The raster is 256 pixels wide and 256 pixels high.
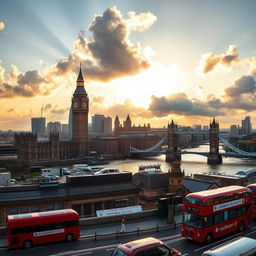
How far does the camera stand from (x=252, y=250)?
31.6 feet

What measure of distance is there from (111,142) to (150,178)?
10240cm

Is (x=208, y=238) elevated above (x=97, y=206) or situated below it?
above

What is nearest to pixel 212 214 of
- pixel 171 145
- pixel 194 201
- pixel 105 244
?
pixel 194 201

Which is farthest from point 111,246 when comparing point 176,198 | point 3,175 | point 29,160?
point 29,160

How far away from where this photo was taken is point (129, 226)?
16.0 m

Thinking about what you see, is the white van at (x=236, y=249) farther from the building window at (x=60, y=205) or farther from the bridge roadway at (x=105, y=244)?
the building window at (x=60, y=205)

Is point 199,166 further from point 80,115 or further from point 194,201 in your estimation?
point 194,201

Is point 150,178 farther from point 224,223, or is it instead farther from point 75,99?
point 75,99

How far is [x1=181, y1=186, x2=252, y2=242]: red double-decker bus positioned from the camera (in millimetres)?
13109

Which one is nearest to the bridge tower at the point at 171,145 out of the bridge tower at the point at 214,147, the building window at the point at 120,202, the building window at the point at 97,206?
the bridge tower at the point at 214,147

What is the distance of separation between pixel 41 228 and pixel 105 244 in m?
2.94

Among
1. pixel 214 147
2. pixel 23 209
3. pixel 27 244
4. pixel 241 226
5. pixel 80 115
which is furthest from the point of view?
pixel 80 115

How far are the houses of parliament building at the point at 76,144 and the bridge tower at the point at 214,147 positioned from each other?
36100 mm

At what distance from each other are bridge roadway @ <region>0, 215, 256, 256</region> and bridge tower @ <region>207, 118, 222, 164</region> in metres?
→ 92.3
